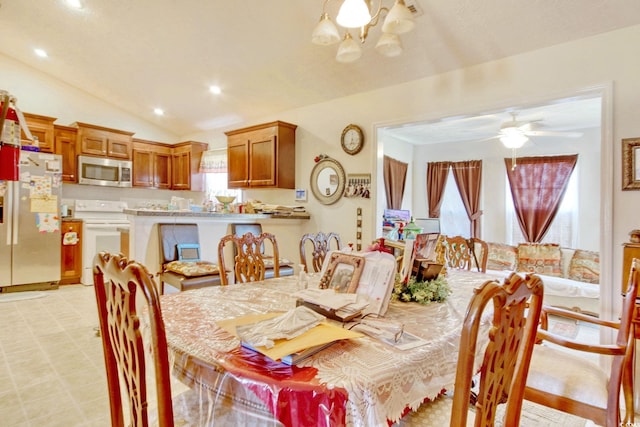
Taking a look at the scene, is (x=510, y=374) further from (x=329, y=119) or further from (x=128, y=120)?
(x=128, y=120)

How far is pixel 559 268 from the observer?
4.48 m

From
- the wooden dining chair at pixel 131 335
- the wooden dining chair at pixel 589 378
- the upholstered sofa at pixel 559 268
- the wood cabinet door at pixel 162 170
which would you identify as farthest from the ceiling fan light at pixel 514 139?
the wood cabinet door at pixel 162 170

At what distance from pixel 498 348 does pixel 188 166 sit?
19.2 feet

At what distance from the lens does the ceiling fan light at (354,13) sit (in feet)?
5.73

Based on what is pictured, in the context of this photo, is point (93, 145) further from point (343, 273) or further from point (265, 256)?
point (343, 273)

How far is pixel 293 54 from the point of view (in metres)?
3.48

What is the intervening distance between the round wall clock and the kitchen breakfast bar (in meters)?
1.02

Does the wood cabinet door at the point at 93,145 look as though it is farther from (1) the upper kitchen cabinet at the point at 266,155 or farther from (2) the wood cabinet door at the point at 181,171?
(1) the upper kitchen cabinet at the point at 266,155

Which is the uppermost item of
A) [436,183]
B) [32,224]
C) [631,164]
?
[436,183]

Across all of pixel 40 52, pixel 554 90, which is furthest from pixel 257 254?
pixel 40 52

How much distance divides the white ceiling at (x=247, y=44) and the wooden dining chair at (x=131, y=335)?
2698 millimetres

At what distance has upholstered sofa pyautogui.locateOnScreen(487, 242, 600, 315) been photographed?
3.82 meters

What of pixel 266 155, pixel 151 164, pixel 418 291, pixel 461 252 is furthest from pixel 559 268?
pixel 151 164

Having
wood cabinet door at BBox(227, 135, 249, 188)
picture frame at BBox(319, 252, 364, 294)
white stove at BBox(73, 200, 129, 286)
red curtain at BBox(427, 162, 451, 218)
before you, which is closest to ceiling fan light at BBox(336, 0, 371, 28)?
picture frame at BBox(319, 252, 364, 294)
